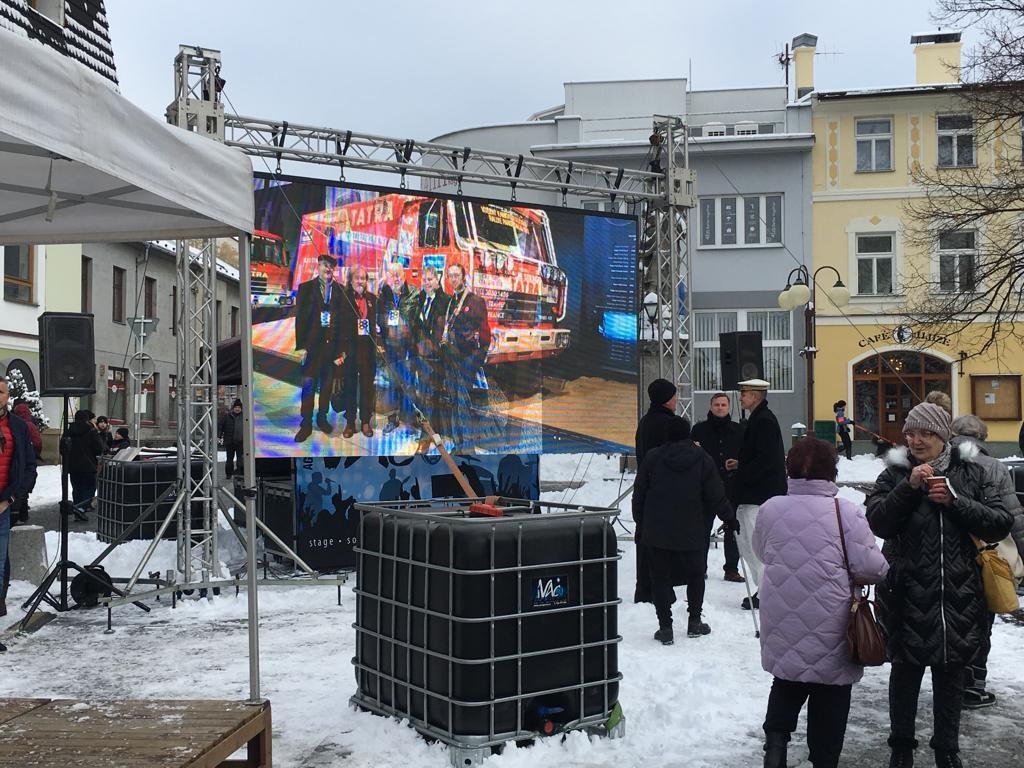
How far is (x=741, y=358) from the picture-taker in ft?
44.5

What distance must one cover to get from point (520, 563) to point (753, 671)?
2.78 meters

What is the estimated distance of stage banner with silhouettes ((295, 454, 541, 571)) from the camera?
1114 cm

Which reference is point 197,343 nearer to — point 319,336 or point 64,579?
point 319,336

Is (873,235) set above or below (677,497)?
above

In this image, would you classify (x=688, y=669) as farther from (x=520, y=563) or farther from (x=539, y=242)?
(x=539, y=242)

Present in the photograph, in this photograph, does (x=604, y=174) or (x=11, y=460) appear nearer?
(x=11, y=460)

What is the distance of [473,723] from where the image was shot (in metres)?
4.81

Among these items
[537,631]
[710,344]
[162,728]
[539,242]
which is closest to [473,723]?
[537,631]

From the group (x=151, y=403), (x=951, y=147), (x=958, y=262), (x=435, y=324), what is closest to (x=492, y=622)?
(x=435, y=324)

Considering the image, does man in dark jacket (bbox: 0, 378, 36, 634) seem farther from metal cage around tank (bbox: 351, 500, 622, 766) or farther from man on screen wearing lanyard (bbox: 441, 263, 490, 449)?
man on screen wearing lanyard (bbox: 441, 263, 490, 449)

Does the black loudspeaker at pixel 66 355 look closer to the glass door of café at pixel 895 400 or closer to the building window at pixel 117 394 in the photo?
the glass door of café at pixel 895 400

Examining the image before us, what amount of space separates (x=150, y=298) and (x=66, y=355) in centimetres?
3327

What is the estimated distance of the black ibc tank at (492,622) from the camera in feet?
15.7

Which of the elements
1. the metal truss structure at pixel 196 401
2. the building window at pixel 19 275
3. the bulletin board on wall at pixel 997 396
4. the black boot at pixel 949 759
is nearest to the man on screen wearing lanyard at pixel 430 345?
the metal truss structure at pixel 196 401
